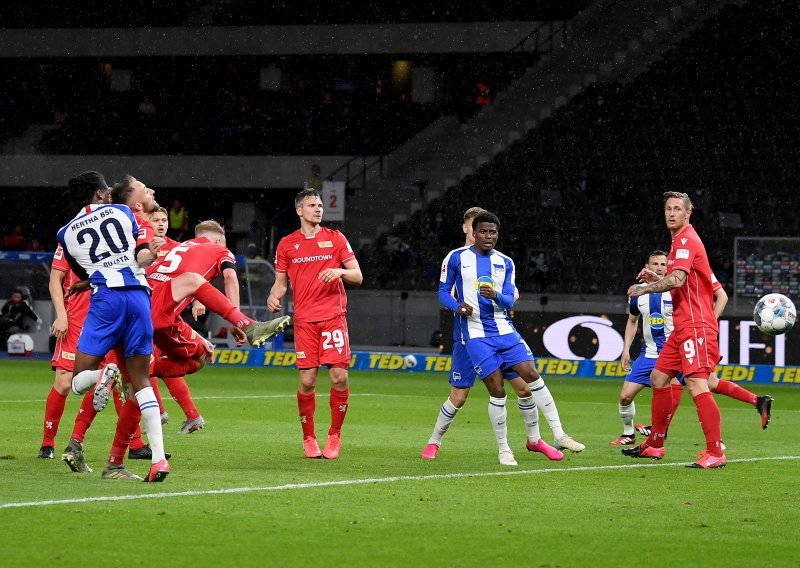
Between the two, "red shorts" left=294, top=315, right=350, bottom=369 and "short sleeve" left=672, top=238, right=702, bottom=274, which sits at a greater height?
"short sleeve" left=672, top=238, right=702, bottom=274

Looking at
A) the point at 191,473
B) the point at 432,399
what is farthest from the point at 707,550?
the point at 432,399

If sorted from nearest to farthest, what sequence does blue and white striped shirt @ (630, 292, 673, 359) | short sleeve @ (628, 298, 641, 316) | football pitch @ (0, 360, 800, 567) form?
1. football pitch @ (0, 360, 800, 567)
2. blue and white striped shirt @ (630, 292, 673, 359)
3. short sleeve @ (628, 298, 641, 316)

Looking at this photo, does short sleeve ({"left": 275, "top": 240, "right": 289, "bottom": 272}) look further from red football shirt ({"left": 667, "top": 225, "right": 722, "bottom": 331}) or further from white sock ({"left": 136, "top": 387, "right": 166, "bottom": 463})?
red football shirt ({"left": 667, "top": 225, "right": 722, "bottom": 331})

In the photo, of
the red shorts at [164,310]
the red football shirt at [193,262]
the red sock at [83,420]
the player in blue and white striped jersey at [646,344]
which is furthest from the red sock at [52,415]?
the player in blue and white striped jersey at [646,344]

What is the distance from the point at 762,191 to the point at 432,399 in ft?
60.3

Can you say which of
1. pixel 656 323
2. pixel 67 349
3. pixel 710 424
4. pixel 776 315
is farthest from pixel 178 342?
pixel 776 315

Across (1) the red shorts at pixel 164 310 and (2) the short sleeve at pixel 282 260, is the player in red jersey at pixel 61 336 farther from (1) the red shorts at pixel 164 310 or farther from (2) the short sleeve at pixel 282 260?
(2) the short sleeve at pixel 282 260

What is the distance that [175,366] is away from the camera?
12203mm

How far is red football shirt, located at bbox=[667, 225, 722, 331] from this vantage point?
38.8 feet

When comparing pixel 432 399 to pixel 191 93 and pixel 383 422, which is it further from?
pixel 191 93

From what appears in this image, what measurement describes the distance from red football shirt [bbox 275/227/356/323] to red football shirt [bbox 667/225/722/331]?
2.80 metres

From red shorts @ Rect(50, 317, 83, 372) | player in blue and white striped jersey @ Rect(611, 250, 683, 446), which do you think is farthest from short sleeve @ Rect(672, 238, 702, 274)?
red shorts @ Rect(50, 317, 83, 372)

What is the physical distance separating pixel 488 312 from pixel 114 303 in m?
3.55

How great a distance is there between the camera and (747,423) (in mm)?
17406
